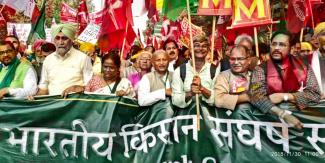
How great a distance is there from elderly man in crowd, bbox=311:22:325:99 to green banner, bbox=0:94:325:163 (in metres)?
0.41

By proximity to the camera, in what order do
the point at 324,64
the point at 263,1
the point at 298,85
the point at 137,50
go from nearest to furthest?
the point at 298,85 < the point at 324,64 < the point at 263,1 < the point at 137,50

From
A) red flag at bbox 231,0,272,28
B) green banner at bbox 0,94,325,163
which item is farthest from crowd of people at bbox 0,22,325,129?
red flag at bbox 231,0,272,28

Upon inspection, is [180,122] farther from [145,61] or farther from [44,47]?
[44,47]

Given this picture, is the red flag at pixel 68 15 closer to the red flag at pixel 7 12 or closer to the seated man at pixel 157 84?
the red flag at pixel 7 12

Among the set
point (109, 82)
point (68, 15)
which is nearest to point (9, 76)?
point (109, 82)

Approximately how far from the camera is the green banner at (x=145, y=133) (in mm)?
6574

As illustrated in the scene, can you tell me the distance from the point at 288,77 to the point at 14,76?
3623 mm

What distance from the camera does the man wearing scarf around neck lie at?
647cm

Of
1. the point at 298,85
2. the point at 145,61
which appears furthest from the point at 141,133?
the point at 298,85

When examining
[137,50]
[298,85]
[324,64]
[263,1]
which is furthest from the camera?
[137,50]

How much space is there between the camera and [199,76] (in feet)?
22.7

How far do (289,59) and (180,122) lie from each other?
1515mm

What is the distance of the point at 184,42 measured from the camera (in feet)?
39.3

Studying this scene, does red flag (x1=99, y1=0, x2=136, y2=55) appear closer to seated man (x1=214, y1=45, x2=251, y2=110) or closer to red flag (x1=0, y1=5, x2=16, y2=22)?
seated man (x1=214, y1=45, x2=251, y2=110)
